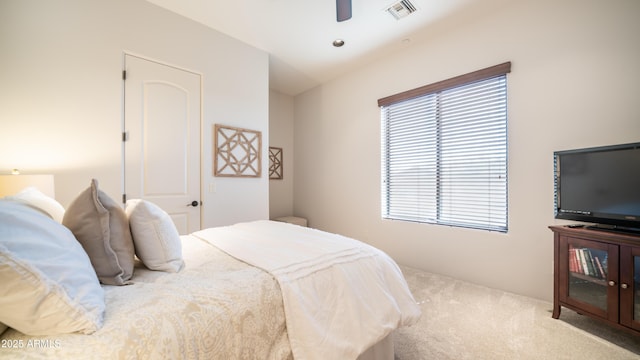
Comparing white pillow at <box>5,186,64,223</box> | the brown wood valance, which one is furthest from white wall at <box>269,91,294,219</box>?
white pillow at <box>5,186,64,223</box>

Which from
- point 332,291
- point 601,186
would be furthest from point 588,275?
point 332,291

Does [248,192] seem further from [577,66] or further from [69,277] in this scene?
[577,66]

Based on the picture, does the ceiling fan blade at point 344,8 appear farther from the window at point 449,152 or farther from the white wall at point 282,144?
the white wall at point 282,144

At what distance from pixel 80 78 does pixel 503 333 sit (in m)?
3.93

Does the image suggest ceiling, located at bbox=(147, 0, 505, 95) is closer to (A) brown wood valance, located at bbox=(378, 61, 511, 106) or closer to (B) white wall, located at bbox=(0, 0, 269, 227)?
Answer: (B) white wall, located at bbox=(0, 0, 269, 227)

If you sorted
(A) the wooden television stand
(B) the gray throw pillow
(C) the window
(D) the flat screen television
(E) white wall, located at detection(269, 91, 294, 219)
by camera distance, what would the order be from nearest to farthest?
(B) the gray throw pillow
(A) the wooden television stand
(D) the flat screen television
(C) the window
(E) white wall, located at detection(269, 91, 294, 219)

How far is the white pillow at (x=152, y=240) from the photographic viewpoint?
3.72ft

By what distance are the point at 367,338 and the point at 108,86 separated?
2.90 meters

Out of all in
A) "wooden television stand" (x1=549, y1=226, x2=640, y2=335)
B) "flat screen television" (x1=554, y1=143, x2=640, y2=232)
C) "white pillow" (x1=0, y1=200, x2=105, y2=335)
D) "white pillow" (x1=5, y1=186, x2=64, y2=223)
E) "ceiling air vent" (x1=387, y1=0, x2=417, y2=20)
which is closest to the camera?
"white pillow" (x1=0, y1=200, x2=105, y2=335)

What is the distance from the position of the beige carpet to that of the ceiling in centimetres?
282

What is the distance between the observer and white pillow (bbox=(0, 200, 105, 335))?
61 centimetres

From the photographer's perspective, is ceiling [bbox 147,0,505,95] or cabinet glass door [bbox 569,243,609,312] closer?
cabinet glass door [bbox 569,243,609,312]

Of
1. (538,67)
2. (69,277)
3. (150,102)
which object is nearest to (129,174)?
(150,102)

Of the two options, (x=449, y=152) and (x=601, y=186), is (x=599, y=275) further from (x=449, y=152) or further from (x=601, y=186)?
(x=449, y=152)
